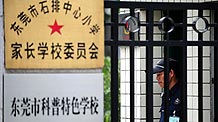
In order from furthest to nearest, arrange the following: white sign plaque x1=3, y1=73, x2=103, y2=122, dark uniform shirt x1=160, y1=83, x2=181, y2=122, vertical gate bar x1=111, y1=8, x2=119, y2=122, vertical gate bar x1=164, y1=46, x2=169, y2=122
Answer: dark uniform shirt x1=160, y1=83, x2=181, y2=122 < vertical gate bar x1=164, y1=46, x2=169, y2=122 < vertical gate bar x1=111, y1=8, x2=119, y2=122 < white sign plaque x1=3, y1=73, x2=103, y2=122

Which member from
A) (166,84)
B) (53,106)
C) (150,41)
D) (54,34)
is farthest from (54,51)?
(166,84)

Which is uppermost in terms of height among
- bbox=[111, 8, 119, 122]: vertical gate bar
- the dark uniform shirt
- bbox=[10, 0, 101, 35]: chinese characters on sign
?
bbox=[10, 0, 101, 35]: chinese characters on sign

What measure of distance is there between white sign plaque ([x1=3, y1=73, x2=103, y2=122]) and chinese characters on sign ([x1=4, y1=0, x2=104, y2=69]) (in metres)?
0.12

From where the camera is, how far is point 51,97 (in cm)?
566

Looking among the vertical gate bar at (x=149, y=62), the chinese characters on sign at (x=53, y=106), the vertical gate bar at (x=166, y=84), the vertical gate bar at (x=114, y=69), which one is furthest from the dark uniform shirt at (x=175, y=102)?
the chinese characters on sign at (x=53, y=106)

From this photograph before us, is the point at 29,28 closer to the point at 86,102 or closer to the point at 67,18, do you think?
the point at 67,18

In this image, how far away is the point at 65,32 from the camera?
5707 mm

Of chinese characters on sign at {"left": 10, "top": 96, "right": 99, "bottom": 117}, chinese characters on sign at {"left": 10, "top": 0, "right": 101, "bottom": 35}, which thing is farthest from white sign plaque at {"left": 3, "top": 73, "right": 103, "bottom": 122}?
chinese characters on sign at {"left": 10, "top": 0, "right": 101, "bottom": 35}

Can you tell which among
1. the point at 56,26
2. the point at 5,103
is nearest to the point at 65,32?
the point at 56,26

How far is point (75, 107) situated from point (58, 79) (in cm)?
32

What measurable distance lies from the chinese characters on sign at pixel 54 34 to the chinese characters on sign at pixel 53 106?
31 centimetres

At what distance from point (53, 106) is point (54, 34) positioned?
27.1 inches

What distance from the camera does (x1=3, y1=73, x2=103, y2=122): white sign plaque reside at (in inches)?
221

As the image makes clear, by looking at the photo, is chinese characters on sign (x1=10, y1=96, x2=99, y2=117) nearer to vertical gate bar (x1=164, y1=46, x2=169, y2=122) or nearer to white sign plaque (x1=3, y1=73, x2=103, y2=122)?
white sign plaque (x1=3, y1=73, x2=103, y2=122)
